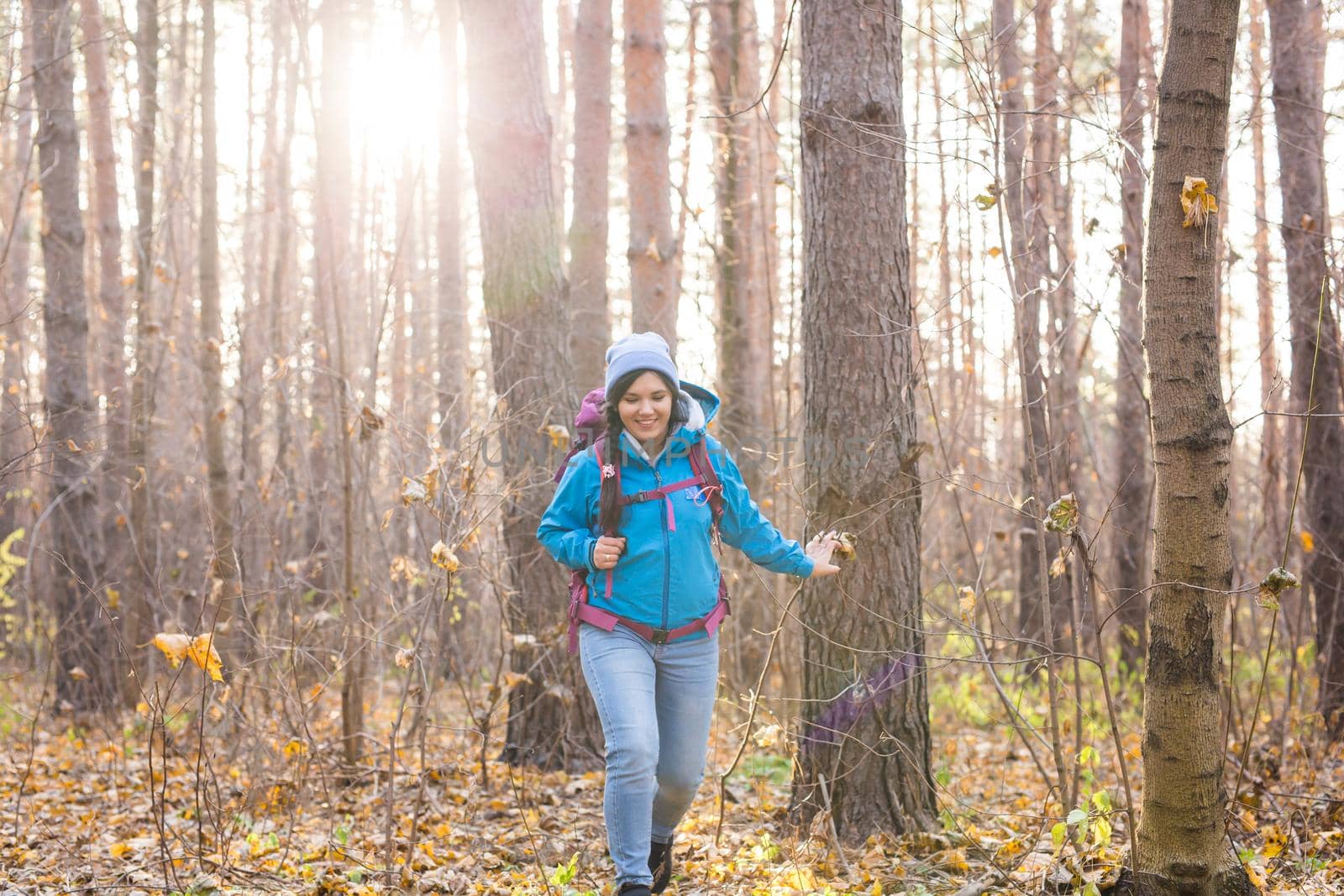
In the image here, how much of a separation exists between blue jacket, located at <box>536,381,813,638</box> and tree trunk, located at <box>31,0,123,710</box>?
213 inches

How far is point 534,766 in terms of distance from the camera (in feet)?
19.1

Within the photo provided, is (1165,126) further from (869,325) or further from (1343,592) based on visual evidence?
(1343,592)

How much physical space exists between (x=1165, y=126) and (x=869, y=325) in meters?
1.43

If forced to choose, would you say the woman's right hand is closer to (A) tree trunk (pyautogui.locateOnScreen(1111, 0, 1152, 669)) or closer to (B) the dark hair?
(B) the dark hair

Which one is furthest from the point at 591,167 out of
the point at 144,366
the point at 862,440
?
the point at 862,440

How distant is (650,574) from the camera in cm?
356

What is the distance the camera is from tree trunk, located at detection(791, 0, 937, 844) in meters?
4.22

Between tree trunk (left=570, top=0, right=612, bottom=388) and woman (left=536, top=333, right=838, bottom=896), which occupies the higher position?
tree trunk (left=570, top=0, right=612, bottom=388)

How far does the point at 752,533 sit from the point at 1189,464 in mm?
1451

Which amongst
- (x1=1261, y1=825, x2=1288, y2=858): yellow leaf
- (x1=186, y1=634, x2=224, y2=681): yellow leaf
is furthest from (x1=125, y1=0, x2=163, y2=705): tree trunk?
(x1=1261, y1=825, x2=1288, y2=858): yellow leaf

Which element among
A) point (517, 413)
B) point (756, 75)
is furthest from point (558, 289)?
point (756, 75)

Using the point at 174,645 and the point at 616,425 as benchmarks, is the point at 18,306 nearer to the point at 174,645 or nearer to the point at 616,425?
the point at 174,645

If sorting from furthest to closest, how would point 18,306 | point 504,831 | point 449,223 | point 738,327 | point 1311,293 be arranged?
point 449,223 < point 18,306 < point 738,327 < point 1311,293 < point 504,831

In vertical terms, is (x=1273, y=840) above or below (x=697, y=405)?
below
